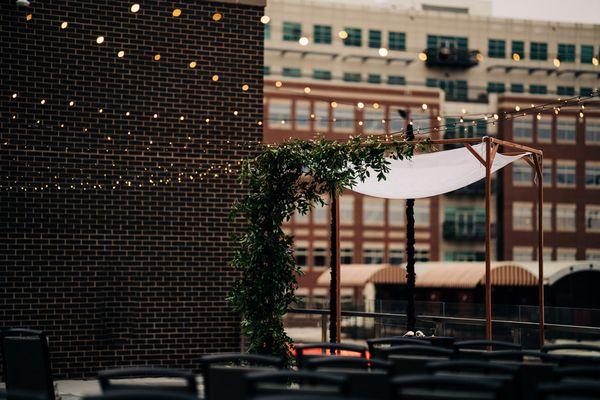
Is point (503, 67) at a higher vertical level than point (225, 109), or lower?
higher

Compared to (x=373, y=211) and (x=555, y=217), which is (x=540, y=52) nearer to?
(x=555, y=217)

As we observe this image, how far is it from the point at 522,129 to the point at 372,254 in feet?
47.2

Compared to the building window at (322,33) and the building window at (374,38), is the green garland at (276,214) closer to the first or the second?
the building window at (322,33)

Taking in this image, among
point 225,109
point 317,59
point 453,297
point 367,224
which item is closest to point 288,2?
point 317,59

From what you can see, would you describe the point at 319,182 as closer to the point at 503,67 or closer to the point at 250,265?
the point at 250,265

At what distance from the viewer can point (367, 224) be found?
63438 millimetres

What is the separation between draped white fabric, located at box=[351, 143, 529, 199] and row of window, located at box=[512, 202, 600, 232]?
53.1 metres

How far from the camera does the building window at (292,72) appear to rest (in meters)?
65.6

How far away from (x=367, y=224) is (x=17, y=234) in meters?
51.5

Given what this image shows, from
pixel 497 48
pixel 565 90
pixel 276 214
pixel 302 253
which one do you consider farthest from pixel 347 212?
pixel 276 214

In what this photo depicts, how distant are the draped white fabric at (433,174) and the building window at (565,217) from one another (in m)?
54.7

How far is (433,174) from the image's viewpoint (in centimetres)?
1317

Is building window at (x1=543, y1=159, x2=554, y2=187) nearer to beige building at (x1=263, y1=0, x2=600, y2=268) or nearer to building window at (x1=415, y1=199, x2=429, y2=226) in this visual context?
beige building at (x1=263, y1=0, x2=600, y2=268)

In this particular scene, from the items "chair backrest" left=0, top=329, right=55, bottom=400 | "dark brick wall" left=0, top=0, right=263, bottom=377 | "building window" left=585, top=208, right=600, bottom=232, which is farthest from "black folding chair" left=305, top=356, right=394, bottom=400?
"building window" left=585, top=208, right=600, bottom=232
